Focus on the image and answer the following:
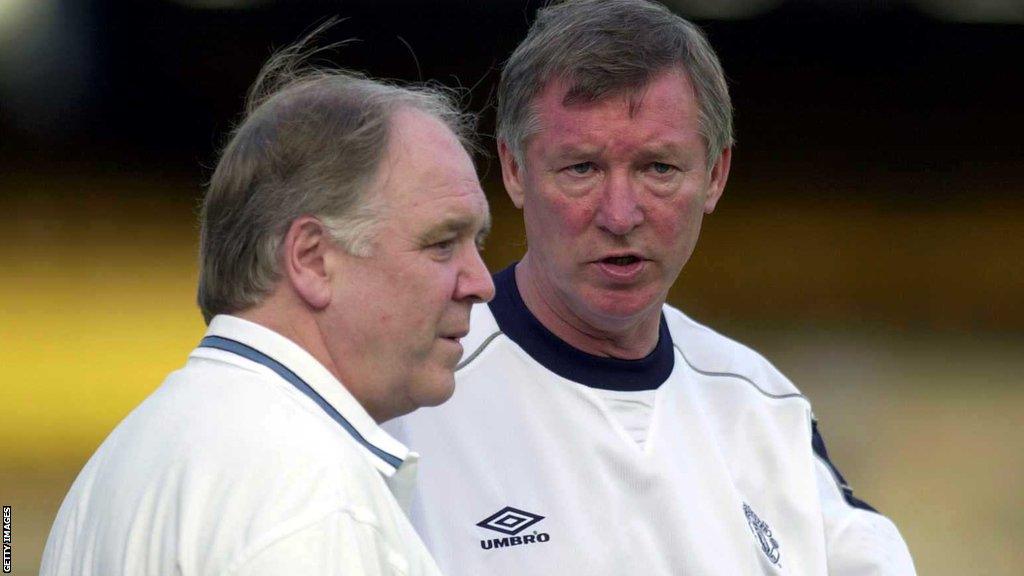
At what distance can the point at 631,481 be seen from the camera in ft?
6.92

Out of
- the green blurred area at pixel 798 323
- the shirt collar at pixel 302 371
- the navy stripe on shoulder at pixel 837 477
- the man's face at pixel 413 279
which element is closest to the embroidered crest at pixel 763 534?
the navy stripe on shoulder at pixel 837 477

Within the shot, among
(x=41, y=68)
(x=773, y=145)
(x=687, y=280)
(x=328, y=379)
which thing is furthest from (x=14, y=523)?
(x=328, y=379)

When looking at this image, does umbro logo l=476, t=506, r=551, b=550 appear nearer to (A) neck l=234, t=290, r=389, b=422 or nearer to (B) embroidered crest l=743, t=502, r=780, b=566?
(B) embroidered crest l=743, t=502, r=780, b=566

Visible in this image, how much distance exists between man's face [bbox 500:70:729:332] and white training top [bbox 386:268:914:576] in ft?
0.38

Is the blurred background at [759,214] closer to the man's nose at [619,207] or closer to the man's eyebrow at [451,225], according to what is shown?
the man's nose at [619,207]

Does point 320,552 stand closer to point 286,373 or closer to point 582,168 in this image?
point 286,373

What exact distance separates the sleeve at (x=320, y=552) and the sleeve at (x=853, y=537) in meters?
1.22

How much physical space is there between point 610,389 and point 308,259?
0.83 meters

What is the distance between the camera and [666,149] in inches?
85.0

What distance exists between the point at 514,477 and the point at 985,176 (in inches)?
213

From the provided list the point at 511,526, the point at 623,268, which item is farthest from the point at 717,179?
the point at 511,526

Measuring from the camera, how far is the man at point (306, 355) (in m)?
1.27

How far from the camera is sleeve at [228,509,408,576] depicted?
4.03 feet

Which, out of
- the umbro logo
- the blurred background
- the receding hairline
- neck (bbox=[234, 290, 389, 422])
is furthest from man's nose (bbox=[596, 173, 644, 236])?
the blurred background
